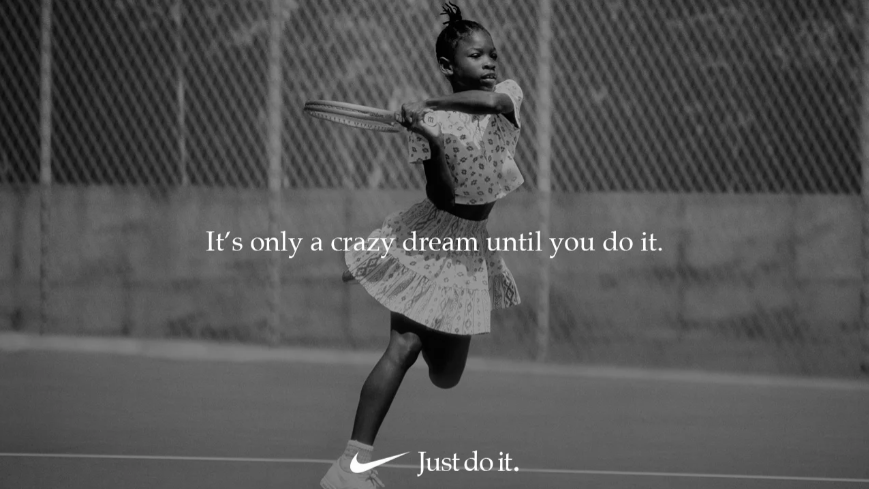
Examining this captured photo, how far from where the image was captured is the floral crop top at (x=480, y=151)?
4.20 m

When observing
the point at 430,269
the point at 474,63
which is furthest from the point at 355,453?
the point at 474,63

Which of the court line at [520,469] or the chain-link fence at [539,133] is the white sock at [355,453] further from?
the chain-link fence at [539,133]

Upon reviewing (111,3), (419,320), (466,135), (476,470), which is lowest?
(476,470)

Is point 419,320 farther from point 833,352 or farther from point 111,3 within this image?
point 111,3

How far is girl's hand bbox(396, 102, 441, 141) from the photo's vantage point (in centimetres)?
379

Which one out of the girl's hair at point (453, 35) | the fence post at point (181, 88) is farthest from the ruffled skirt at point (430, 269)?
the fence post at point (181, 88)

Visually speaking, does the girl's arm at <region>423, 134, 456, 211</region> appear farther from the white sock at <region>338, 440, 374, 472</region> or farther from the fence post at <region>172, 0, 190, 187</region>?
the fence post at <region>172, 0, 190, 187</region>

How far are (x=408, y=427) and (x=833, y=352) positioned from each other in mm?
3417

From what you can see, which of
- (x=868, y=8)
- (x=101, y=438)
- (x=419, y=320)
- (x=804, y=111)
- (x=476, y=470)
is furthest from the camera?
(x=804, y=111)

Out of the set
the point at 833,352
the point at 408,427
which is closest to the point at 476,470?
the point at 408,427

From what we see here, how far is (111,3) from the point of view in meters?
8.58

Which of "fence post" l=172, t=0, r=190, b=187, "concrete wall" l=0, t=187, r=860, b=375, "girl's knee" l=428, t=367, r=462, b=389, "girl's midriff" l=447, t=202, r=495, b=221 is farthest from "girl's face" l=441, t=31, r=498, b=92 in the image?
"fence post" l=172, t=0, r=190, b=187

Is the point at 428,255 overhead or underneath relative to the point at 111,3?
underneath

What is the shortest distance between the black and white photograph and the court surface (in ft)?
0.23
